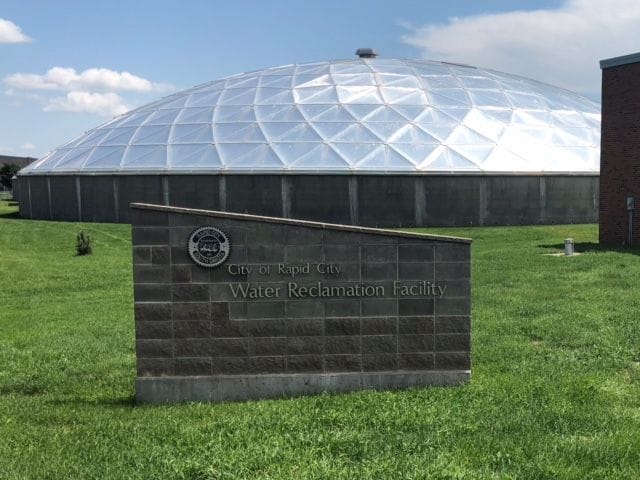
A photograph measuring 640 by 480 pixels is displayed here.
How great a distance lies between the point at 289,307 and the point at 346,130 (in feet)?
91.2

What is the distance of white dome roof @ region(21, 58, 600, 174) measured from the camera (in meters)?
32.5

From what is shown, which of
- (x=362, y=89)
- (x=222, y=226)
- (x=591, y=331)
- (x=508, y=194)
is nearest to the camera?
(x=222, y=226)

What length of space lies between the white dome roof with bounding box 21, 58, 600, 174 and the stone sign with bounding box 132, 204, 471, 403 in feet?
81.3

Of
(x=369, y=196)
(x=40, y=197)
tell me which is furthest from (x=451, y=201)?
(x=40, y=197)

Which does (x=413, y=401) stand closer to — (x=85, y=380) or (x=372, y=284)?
(x=372, y=284)

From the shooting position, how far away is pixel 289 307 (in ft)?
22.5

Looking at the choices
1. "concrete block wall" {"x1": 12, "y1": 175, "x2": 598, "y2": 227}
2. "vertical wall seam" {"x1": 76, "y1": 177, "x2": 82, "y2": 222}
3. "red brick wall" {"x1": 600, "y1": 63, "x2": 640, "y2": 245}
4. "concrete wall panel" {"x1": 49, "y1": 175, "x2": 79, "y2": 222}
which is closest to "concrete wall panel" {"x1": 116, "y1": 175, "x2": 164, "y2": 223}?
"concrete block wall" {"x1": 12, "y1": 175, "x2": 598, "y2": 227}

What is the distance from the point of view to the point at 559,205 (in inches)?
1348

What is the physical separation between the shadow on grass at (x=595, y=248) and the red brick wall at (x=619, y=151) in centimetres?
81

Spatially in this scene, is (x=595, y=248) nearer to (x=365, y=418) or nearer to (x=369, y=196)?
(x=369, y=196)

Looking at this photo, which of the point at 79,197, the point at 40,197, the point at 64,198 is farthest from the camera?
the point at 40,197

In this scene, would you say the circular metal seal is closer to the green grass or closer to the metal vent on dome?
the green grass

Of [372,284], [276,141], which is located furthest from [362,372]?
[276,141]

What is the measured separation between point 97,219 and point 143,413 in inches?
1192
